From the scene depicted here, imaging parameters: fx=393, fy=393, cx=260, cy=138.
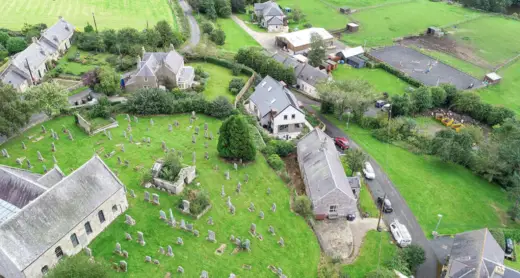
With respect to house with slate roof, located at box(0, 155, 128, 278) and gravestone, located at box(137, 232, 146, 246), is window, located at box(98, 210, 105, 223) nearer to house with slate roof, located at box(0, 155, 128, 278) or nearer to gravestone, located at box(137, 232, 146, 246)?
house with slate roof, located at box(0, 155, 128, 278)

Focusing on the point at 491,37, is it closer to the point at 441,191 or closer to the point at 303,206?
the point at 441,191

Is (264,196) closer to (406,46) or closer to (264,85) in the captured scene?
(264,85)

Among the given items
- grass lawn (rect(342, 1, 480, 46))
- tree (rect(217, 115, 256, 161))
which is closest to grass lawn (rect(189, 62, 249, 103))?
tree (rect(217, 115, 256, 161))

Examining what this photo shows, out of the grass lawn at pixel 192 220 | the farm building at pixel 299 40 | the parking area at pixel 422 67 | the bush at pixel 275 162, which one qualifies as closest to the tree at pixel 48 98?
the grass lawn at pixel 192 220

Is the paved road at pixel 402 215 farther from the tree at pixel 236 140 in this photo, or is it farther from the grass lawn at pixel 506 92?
the grass lawn at pixel 506 92

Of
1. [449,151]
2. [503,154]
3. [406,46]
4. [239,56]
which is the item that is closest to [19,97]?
[239,56]

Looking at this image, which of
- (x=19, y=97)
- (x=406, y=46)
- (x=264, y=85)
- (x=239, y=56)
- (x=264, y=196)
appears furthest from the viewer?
(x=406, y=46)
